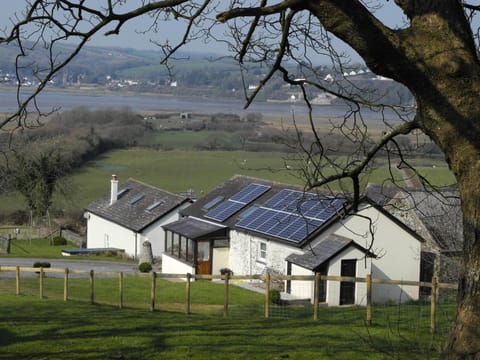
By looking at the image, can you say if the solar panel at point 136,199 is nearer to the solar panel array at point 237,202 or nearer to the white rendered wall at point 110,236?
the white rendered wall at point 110,236

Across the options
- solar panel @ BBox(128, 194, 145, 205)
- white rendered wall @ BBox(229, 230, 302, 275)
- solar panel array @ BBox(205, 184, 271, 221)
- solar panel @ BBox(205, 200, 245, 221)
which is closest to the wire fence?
white rendered wall @ BBox(229, 230, 302, 275)

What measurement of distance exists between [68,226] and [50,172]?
5.18m

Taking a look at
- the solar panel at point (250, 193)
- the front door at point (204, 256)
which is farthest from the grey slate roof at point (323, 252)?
the solar panel at point (250, 193)

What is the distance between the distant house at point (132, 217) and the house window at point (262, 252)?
1163 cm

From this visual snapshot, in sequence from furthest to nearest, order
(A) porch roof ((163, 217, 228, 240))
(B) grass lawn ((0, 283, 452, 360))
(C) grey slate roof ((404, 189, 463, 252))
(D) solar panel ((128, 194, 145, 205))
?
(D) solar panel ((128, 194, 145, 205)), (A) porch roof ((163, 217, 228, 240)), (C) grey slate roof ((404, 189, 463, 252)), (B) grass lawn ((0, 283, 452, 360))

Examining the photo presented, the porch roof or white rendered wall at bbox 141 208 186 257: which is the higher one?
the porch roof

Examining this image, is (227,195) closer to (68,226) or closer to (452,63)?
(68,226)

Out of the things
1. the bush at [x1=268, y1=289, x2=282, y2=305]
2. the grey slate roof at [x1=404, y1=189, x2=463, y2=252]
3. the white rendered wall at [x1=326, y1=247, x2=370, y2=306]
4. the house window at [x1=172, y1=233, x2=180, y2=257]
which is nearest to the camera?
the bush at [x1=268, y1=289, x2=282, y2=305]

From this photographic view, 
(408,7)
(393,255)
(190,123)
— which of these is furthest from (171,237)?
(190,123)

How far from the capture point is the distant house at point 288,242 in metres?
29.0

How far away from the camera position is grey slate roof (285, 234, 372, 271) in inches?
1129

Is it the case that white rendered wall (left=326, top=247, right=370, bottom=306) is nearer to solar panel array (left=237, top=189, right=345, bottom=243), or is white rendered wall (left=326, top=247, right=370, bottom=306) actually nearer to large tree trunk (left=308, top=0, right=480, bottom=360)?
solar panel array (left=237, top=189, right=345, bottom=243)

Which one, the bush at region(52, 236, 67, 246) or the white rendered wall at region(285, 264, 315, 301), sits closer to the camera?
the white rendered wall at region(285, 264, 315, 301)

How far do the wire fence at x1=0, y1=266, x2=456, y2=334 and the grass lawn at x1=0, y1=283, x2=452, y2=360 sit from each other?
3.27ft
